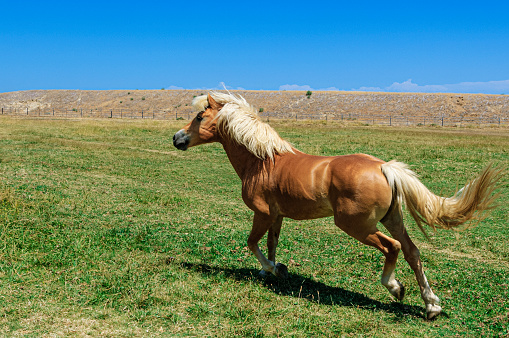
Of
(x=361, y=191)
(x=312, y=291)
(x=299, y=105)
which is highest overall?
(x=299, y=105)

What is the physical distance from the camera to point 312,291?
5723 millimetres

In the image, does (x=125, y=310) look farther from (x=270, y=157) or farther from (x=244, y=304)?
(x=270, y=157)

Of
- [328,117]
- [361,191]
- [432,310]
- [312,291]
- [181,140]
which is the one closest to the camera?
[361,191]

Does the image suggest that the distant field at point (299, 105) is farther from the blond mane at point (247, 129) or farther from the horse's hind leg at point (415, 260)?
the horse's hind leg at point (415, 260)

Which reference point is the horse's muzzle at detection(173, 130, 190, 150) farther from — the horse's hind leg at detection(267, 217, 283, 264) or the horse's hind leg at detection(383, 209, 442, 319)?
the horse's hind leg at detection(383, 209, 442, 319)

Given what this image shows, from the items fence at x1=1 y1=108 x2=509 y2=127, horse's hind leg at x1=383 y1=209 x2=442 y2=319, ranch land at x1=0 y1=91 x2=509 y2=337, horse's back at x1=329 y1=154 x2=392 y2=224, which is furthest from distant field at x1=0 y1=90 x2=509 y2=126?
horse's back at x1=329 y1=154 x2=392 y2=224

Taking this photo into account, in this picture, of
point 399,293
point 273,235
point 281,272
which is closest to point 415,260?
point 399,293

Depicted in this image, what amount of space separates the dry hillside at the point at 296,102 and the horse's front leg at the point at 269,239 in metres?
78.4

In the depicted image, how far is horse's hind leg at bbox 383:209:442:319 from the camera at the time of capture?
4.86 m

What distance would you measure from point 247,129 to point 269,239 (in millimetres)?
1695

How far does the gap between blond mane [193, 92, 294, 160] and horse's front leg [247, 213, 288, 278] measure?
2.92ft

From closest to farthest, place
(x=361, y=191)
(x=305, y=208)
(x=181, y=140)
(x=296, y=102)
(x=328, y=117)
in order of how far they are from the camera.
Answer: (x=361, y=191) → (x=305, y=208) → (x=181, y=140) → (x=328, y=117) → (x=296, y=102)

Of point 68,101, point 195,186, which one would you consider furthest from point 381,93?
point 195,186

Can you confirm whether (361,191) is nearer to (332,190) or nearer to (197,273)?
(332,190)
